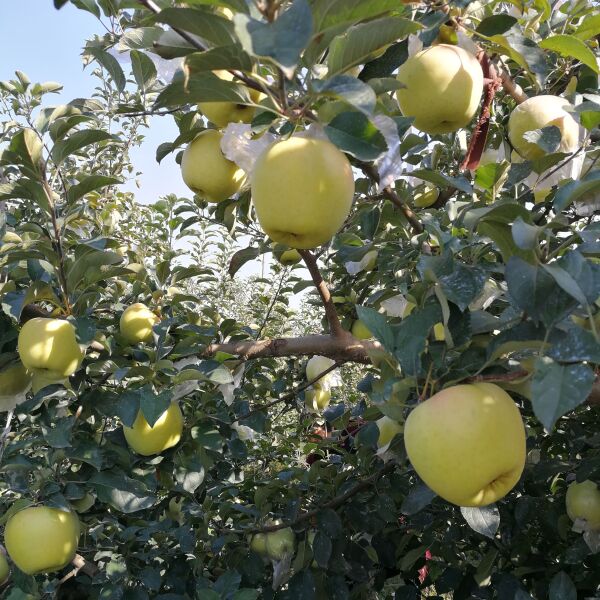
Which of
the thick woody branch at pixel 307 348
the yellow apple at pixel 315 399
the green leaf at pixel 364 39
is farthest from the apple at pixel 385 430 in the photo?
the yellow apple at pixel 315 399

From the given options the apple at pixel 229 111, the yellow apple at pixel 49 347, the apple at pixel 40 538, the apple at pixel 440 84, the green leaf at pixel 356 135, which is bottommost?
the apple at pixel 40 538

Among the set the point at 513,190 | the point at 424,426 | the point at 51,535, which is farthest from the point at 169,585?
the point at 513,190

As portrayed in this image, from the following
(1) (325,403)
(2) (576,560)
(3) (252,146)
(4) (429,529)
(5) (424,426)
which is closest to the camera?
(5) (424,426)

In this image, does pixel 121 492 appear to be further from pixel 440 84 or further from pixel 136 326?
pixel 440 84

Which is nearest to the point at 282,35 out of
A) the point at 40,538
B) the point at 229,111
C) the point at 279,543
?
the point at 229,111

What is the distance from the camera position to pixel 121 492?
1680mm

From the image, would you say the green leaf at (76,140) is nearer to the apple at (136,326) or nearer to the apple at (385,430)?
the apple at (136,326)

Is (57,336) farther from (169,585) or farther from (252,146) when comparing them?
(169,585)

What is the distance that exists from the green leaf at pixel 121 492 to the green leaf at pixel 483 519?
86cm

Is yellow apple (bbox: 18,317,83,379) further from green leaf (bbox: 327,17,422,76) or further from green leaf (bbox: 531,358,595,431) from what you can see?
green leaf (bbox: 531,358,595,431)

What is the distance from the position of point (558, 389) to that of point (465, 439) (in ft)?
0.56

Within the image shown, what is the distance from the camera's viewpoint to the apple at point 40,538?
1617 mm

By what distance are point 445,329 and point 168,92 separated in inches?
23.8

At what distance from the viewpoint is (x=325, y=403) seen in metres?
3.22
